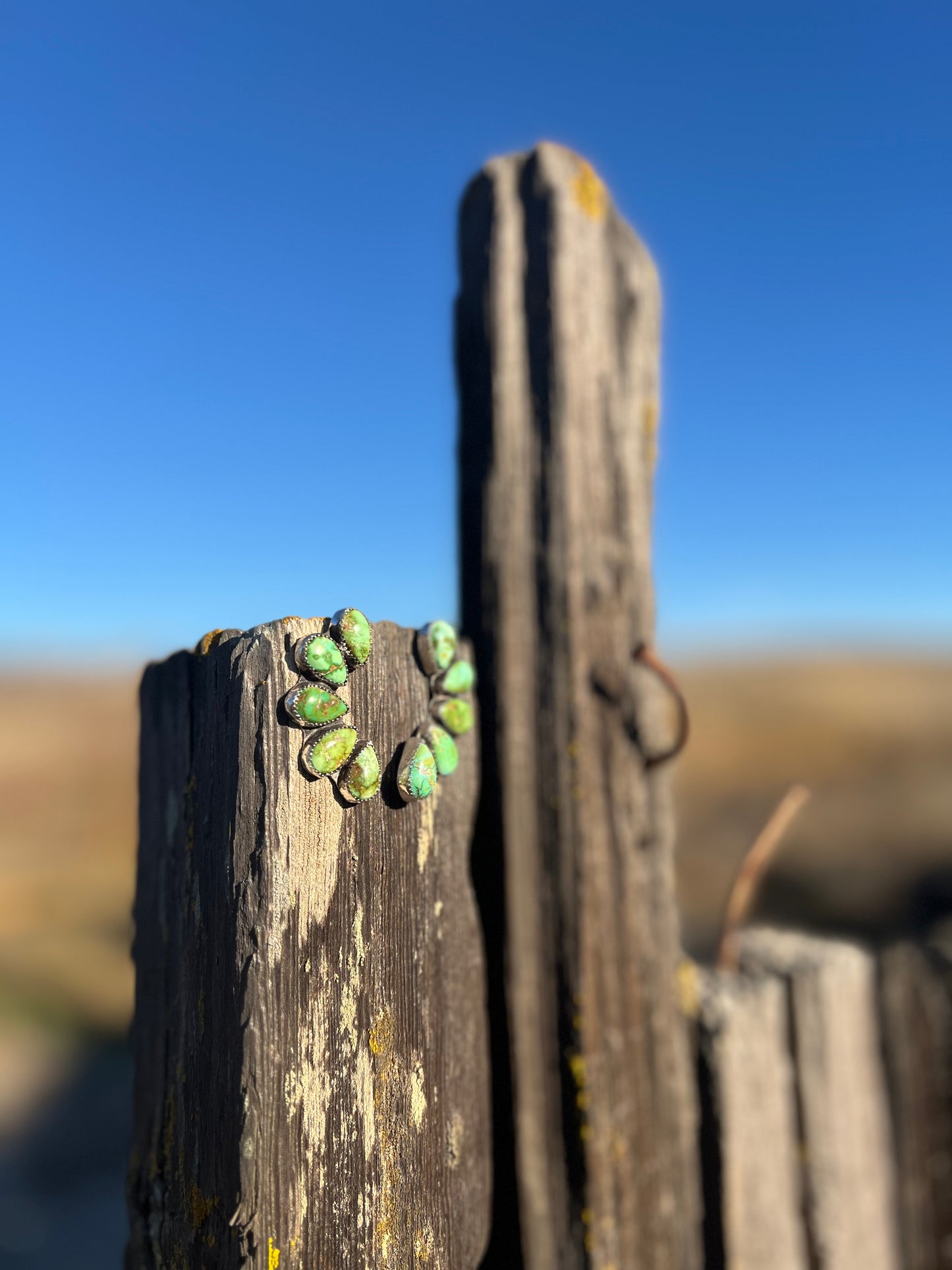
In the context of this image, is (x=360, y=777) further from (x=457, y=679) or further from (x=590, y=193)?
(x=590, y=193)

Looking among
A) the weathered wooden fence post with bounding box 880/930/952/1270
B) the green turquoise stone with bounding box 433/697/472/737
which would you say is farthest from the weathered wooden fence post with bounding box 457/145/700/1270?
the weathered wooden fence post with bounding box 880/930/952/1270

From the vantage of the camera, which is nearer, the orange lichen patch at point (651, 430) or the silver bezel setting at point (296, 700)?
the silver bezel setting at point (296, 700)

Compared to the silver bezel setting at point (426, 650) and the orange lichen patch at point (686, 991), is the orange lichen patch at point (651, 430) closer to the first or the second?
the silver bezel setting at point (426, 650)

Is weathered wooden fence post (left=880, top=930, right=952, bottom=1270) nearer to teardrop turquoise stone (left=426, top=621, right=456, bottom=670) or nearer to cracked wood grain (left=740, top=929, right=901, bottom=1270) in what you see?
cracked wood grain (left=740, top=929, right=901, bottom=1270)

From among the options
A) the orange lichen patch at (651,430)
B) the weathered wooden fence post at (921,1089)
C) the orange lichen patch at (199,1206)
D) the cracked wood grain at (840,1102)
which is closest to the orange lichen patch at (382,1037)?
the orange lichen patch at (199,1206)

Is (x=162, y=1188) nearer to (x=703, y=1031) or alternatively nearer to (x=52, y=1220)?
(x=703, y=1031)

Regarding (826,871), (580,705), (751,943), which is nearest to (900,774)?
(826,871)

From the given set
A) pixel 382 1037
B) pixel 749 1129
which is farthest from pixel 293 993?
pixel 749 1129
